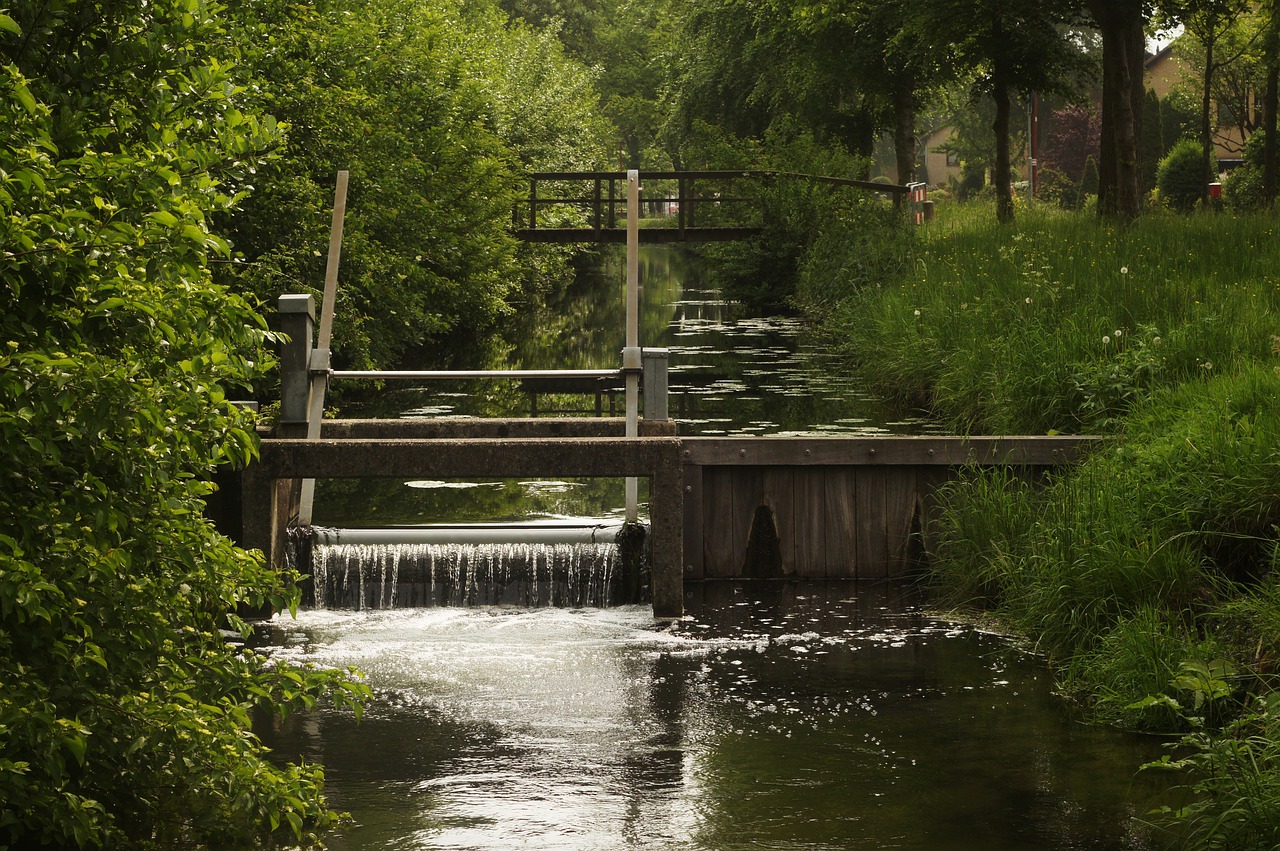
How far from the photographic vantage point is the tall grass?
11422 mm

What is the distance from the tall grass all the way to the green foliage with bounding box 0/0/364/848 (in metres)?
6.66

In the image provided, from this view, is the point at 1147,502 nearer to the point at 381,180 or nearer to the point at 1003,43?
the point at 381,180

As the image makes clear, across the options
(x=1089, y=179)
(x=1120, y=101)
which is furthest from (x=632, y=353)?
(x=1089, y=179)

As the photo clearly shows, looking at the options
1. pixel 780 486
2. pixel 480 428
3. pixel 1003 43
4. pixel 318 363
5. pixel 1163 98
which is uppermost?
pixel 1163 98

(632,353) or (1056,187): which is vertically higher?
(1056,187)

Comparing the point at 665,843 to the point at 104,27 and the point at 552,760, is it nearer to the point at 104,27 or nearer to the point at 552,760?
the point at 552,760

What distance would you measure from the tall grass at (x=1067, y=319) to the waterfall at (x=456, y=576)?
378 cm

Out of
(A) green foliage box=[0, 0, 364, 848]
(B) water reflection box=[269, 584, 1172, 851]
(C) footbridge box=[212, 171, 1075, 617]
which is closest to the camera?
(A) green foliage box=[0, 0, 364, 848]

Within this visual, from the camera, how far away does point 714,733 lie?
6863 millimetres

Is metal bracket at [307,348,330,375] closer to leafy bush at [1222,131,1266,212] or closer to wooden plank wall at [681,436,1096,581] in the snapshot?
wooden plank wall at [681,436,1096,581]

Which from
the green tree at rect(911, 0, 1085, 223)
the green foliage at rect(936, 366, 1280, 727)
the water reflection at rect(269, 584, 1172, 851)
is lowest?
the water reflection at rect(269, 584, 1172, 851)

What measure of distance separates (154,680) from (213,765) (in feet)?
1.11

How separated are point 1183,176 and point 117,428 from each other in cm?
4117

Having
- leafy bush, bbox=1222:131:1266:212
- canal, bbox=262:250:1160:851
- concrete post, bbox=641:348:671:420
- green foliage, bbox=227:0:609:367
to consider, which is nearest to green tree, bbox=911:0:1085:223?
green foliage, bbox=227:0:609:367
